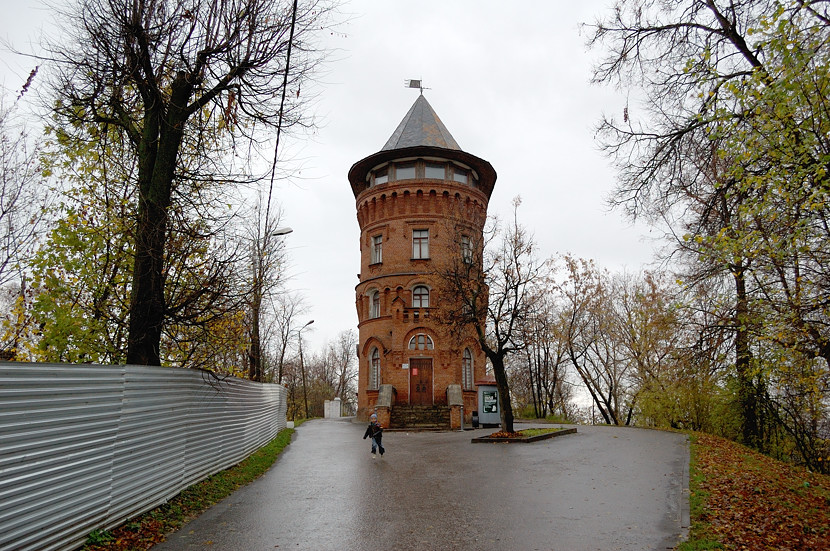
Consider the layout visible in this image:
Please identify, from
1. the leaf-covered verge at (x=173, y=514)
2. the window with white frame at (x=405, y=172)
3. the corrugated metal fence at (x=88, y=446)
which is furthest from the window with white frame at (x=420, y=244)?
the corrugated metal fence at (x=88, y=446)

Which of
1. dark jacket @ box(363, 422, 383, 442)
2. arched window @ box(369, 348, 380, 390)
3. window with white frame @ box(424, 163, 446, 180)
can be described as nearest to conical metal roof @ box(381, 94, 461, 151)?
window with white frame @ box(424, 163, 446, 180)

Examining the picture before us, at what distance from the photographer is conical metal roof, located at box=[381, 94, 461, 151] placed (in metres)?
34.4

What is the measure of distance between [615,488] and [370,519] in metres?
4.98

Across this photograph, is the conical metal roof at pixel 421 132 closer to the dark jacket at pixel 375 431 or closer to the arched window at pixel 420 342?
the arched window at pixel 420 342

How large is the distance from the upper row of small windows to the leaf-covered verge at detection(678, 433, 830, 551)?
22.3m

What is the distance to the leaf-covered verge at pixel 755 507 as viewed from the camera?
7.32m

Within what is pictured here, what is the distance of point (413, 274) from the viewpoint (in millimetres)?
32375

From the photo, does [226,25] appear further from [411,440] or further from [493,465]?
[411,440]

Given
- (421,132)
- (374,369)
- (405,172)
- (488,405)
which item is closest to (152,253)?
(488,405)

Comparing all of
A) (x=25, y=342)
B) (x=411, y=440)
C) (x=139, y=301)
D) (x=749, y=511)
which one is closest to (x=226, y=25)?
(x=139, y=301)

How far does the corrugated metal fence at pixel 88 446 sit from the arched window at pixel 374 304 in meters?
22.9

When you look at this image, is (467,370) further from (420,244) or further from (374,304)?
(420,244)

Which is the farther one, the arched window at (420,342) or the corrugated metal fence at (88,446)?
the arched window at (420,342)

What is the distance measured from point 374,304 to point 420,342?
13.1ft
